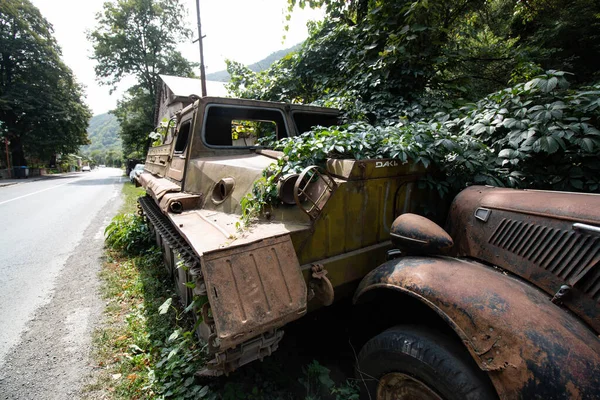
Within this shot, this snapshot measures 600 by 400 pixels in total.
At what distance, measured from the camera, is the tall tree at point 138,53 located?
28594 millimetres

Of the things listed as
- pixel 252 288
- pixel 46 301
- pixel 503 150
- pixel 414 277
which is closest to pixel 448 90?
pixel 503 150

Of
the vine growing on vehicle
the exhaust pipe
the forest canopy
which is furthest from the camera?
the exhaust pipe

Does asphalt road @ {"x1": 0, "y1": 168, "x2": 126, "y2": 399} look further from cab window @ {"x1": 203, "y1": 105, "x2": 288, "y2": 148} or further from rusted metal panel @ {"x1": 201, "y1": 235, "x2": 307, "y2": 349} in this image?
cab window @ {"x1": 203, "y1": 105, "x2": 288, "y2": 148}

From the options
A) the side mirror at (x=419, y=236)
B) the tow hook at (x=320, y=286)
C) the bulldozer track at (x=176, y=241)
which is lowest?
the tow hook at (x=320, y=286)

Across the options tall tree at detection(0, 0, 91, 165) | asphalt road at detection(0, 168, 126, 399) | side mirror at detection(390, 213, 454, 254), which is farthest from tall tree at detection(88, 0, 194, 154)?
side mirror at detection(390, 213, 454, 254)

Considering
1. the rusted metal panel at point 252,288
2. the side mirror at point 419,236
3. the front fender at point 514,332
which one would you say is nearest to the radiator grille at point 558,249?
the front fender at point 514,332

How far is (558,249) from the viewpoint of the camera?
1.44 m

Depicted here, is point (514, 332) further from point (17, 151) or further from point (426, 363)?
point (17, 151)

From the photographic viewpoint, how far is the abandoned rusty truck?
124 cm

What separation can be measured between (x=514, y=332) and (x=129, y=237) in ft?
18.9

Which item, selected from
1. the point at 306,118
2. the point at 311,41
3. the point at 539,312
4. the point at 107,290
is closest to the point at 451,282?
the point at 539,312

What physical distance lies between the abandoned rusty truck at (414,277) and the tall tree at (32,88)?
108ft

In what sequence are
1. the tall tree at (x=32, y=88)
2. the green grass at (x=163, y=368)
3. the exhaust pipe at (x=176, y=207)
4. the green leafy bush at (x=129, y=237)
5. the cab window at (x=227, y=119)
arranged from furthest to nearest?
1. the tall tree at (x=32, y=88)
2. the green leafy bush at (x=129, y=237)
3. the cab window at (x=227, y=119)
4. the exhaust pipe at (x=176, y=207)
5. the green grass at (x=163, y=368)

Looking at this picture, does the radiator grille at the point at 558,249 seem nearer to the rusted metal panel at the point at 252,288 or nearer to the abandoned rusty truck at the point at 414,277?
the abandoned rusty truck at the point at 414,277
